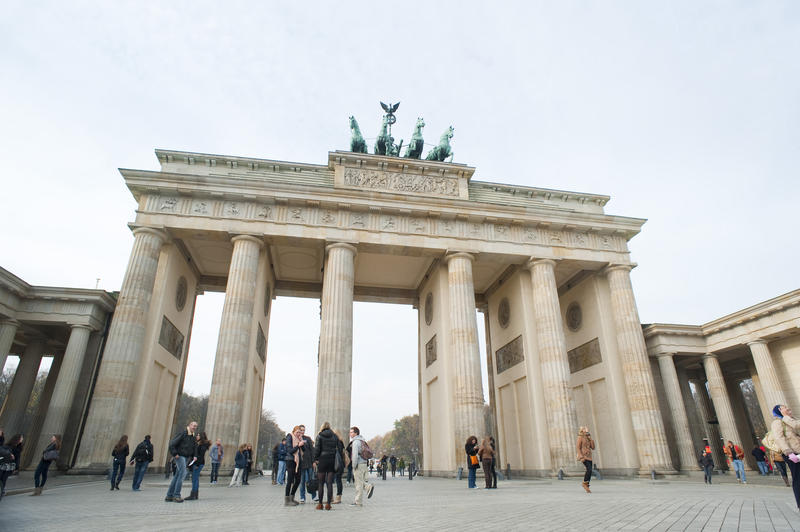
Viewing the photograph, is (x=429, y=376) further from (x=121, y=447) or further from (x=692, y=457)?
(x=121, y=447)

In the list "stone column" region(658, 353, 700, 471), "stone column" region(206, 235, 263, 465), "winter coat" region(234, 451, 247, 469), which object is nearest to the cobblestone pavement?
"winter coat" region(234, 451, 247, 469)

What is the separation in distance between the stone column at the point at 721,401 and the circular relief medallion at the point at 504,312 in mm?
11318

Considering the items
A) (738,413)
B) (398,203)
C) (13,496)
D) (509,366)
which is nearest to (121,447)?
(13,496)

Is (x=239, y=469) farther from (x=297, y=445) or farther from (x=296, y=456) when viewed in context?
(x=297, y=445)

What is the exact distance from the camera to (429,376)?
80.7 ft

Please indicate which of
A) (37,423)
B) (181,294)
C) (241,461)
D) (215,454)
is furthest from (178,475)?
(37,423)

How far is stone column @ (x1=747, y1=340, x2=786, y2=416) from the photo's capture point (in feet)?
70.7

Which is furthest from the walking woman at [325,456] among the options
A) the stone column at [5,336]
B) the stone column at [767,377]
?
the stone column at [767,377]

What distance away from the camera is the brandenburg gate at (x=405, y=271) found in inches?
732

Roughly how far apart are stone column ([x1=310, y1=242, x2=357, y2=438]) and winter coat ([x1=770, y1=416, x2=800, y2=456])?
14.1 meters

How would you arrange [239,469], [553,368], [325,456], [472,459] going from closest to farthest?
[325,456]
[472,459]
[239,469]
[553,368]

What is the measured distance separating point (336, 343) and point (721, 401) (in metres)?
21.2

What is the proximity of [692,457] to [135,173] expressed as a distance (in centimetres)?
2911

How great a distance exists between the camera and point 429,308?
26.1m
